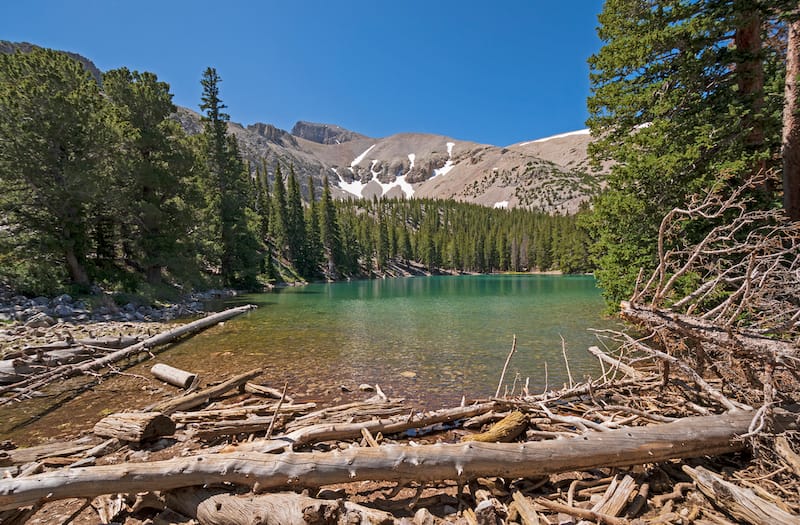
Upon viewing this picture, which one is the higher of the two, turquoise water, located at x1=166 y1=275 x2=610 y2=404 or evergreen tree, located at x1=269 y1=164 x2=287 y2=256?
evergreen tree, located at x1=269 y1=164 x2=287 y2=256

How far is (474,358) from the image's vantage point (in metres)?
13.2

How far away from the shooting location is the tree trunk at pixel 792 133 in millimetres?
9805

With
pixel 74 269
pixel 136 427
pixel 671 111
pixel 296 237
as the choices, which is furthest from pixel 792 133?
pixel 296 237

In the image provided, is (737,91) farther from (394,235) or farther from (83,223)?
(394,235)

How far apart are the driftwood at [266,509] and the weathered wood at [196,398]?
12.8 feet

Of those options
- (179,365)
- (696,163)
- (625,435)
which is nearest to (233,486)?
(625,435)

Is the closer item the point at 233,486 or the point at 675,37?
the point at 233,486

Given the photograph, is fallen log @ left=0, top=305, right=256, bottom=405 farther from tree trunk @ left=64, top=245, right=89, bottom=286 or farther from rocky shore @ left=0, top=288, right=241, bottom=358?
tree trunk @ left=64, top=245, right=89, bottom=286

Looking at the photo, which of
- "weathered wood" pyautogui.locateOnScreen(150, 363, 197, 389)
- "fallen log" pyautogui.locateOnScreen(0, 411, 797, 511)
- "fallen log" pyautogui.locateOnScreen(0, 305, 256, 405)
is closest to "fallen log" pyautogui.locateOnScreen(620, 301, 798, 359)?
"fallen log" pyautogui.locateOnScreen(0, 411, 797, 511)

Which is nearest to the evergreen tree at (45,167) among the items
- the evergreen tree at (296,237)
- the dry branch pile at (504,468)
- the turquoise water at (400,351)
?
the turquoise water at (400,351)

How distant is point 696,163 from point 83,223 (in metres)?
30.0

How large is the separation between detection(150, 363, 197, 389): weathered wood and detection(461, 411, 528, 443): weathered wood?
8.02 m

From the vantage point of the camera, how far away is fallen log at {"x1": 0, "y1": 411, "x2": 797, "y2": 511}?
158 inches

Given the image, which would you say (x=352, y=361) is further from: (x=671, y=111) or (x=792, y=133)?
(x=792, y=133)
